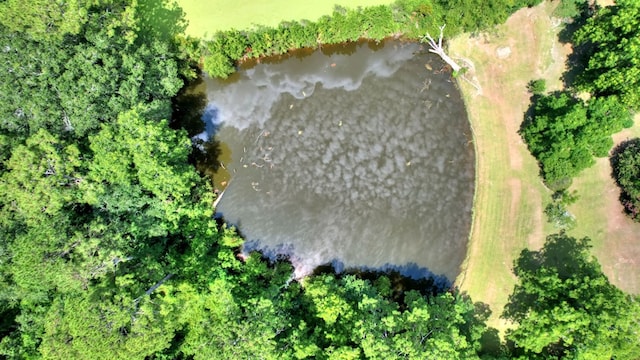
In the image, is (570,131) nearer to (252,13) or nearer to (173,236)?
(252,13)

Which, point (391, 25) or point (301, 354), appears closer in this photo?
point (301, 354)

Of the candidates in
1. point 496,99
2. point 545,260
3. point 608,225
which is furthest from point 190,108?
point 608,225

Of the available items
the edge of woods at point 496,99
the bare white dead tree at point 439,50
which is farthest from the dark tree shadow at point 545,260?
the bare white dead tree at point 439,50

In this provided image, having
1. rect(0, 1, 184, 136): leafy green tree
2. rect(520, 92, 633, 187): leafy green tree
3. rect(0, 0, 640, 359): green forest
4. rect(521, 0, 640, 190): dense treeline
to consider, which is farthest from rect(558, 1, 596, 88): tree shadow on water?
rect(0, 1, 184, 136): leafy green tree

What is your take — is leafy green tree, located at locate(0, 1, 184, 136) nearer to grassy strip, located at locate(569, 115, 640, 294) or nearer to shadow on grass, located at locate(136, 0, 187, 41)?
shadow on grass, located at locate(136, 0, 187, 41)

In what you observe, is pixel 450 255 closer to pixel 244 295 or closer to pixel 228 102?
pixel 244 295

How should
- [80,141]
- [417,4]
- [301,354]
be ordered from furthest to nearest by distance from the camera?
[417,4]
[80,141]
[301,354]

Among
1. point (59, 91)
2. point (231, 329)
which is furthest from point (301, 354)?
point (59, 91)

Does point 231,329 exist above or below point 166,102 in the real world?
below
